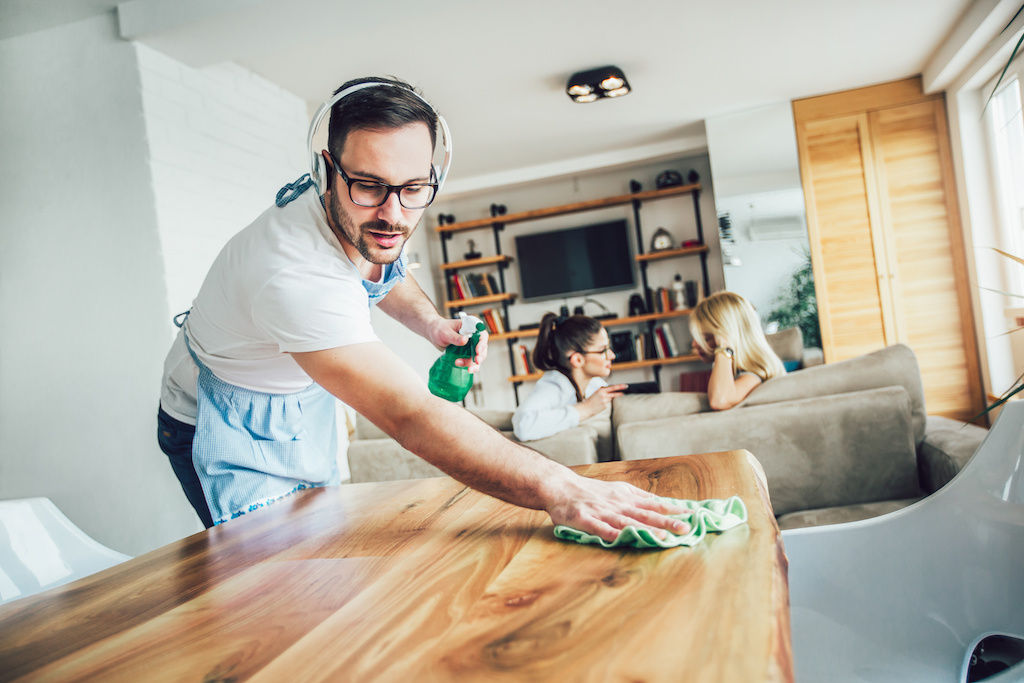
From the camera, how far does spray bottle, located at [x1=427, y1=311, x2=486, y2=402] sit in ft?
4.03

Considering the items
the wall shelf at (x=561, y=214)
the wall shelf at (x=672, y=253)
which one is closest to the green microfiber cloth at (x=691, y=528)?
the wall shelf at (x=561, y=214)

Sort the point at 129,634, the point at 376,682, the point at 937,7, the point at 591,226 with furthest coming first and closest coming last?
the point at 591,226, the point at 937,7, the point at 129,634, the point at 376,682

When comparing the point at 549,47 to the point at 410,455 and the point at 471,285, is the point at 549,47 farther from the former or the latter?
the point at 471,285

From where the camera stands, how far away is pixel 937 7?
152 inches

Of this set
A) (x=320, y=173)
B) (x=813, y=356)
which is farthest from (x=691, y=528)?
(x=813, y=356)

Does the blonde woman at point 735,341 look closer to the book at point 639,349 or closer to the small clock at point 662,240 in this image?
the book at point 639,349

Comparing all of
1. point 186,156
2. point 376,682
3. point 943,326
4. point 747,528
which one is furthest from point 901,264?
point 376,682

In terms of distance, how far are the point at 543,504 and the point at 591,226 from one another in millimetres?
6215

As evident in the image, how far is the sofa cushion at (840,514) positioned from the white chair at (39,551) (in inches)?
67.5

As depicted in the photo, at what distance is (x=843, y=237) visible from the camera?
521 centimetres

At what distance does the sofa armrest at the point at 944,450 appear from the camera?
177 cm

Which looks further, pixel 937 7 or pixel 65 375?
pixel 937 7

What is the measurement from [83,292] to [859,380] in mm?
3090

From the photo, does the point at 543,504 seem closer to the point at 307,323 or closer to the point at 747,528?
the point at 747,528
